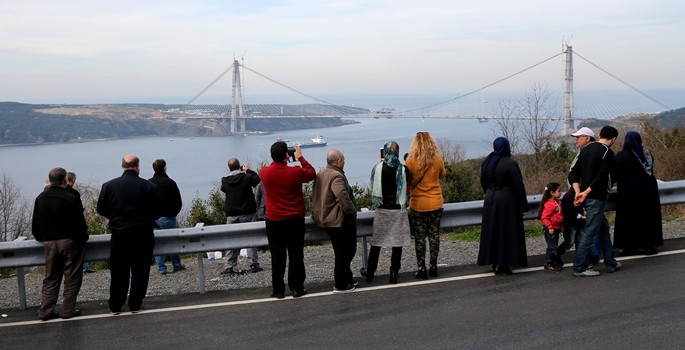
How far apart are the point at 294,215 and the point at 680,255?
4.30 meters

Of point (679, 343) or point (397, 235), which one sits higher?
point (397, 235)

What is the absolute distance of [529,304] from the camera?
6.73 meters

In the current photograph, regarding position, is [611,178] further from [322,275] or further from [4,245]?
[4,245]

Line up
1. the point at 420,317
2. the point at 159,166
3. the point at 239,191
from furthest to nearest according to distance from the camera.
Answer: the point at 239,191, the point at 159,166, the point at 420,317

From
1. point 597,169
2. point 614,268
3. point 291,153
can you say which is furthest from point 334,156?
point 614,268

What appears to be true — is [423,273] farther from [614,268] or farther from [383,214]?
[614,268]

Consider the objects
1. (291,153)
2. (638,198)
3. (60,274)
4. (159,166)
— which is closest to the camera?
(60,274)

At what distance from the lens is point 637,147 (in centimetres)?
820

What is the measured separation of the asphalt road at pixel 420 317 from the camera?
5.86 m

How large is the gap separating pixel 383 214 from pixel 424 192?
0.49 meters

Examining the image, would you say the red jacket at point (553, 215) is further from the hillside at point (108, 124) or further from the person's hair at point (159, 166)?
the hillside at point (108, 124)

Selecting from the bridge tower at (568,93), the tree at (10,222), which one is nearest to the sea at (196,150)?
the bridge tower at (568,93)

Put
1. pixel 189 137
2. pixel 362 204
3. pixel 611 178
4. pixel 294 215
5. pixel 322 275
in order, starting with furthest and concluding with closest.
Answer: pixel 189 137, pixel 362 204, pixel 322 275, pixel 611 178, pixel 294 215

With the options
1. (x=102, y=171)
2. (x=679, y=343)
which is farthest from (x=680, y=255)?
(x=102, y=171)
